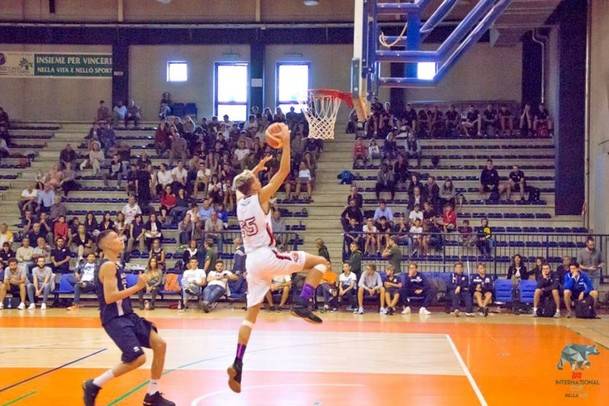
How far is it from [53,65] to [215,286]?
14.2 metres

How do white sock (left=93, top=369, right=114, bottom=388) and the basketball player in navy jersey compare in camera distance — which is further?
white sock (left=93, top=369, right=114, bottom=388)

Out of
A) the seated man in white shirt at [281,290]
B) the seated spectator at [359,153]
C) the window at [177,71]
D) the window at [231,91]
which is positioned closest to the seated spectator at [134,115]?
the window at [177,71]

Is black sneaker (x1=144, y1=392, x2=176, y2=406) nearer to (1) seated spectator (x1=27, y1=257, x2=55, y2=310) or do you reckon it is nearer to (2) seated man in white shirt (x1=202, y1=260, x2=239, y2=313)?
(2) seated man in white shirt (x1=202, y1=260, x2=239, y2=313)

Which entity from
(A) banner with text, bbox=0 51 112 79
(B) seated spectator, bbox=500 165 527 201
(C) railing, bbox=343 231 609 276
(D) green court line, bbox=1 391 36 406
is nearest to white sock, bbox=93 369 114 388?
(D) green court line, bbox=1 391 36 406

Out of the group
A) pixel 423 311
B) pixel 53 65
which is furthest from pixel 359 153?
pixel 53 65

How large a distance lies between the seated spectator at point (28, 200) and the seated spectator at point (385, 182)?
9.38m

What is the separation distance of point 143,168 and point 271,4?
9.20 meters

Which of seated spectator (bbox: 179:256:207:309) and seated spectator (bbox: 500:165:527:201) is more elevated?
seated spectator (bbox: 500:165:527:201)

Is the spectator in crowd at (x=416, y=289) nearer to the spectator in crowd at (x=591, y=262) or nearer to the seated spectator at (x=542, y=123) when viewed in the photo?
the spectator in crowd at (x=591, y=262)

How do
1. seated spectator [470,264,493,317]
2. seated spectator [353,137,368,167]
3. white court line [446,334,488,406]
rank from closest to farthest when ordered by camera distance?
white court line [446,334,488,406], seated spectator [470,264,493,317], seated spectator [353,137,368,167]

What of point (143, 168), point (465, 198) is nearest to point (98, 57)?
point (143, 168)

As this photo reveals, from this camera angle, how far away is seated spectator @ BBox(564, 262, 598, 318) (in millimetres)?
17422

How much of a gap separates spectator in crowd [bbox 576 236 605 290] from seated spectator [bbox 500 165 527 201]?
13.4 ft

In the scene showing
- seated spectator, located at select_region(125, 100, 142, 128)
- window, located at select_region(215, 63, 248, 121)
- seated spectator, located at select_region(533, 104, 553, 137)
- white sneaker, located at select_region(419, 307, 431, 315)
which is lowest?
white sneaker, located at select_region(419, 307, 431, 315)
